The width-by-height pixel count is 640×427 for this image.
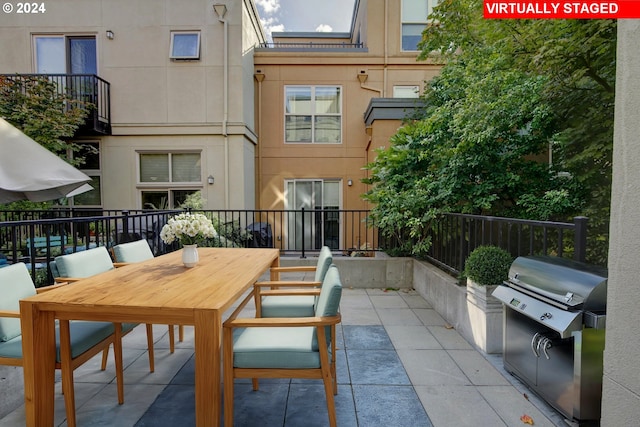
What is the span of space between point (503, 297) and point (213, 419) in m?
2.13

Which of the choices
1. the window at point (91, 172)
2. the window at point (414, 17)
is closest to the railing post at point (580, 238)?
the window at point (414, 17)

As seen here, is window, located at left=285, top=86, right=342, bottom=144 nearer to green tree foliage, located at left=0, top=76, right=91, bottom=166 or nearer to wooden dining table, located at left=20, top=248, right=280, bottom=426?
green tree foliage, located at left=0, top=76, right=91, bottom=166

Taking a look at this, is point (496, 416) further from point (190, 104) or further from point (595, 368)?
point (190, 104)

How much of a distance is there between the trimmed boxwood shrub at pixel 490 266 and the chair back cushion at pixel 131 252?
3267 mm

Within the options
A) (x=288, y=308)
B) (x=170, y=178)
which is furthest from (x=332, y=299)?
(x=170, y=178)

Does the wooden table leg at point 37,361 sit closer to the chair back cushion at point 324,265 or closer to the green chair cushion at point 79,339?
the green chair cushion at point 79,339

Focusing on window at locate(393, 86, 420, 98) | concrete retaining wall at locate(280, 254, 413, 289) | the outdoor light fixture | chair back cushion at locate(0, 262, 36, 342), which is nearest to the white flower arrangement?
chair back cushion at locate(0, 262, 36, 342)

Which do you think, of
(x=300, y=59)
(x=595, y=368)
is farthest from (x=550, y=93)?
(x=300, y=59)

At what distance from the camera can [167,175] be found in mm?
7914

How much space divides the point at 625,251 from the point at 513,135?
3.75 meters

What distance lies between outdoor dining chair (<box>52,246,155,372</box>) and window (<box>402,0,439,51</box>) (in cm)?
837

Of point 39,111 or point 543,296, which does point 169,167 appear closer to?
point 39,111

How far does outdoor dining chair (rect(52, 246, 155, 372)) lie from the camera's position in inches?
99.9

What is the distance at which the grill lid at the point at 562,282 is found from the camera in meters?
1.87
